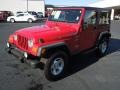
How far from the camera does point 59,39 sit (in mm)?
6246

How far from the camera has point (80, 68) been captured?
7418 millimetres

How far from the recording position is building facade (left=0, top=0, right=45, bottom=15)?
5622 centimetres

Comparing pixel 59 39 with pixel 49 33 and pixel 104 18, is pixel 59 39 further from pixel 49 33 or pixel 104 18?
pixel 104 18

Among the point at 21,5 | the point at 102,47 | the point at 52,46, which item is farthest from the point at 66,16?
the point at 21,5

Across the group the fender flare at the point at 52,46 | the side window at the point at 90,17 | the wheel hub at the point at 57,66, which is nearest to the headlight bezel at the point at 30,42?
the fender flare at the point at 52,46

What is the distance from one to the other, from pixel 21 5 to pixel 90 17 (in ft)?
171

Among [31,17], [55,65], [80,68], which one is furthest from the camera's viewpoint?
[31,17]

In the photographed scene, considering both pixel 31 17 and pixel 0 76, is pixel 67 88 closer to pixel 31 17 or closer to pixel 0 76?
pixel 0 76

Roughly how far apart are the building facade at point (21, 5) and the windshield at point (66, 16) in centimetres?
5009

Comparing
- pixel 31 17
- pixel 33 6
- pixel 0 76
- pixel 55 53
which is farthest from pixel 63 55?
pixel 33 6

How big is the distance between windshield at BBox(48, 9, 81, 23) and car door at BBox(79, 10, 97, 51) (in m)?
0.29

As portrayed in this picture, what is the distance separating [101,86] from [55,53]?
1515mm

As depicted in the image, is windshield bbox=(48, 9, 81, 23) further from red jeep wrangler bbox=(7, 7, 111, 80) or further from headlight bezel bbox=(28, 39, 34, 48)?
headlight bezel bbox=(28, 39, 34, 48)

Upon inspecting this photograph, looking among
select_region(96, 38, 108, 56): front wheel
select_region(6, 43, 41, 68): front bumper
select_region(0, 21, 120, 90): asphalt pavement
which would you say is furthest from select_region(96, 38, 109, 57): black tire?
select_region(6, 43, 41, 68): front bumper
